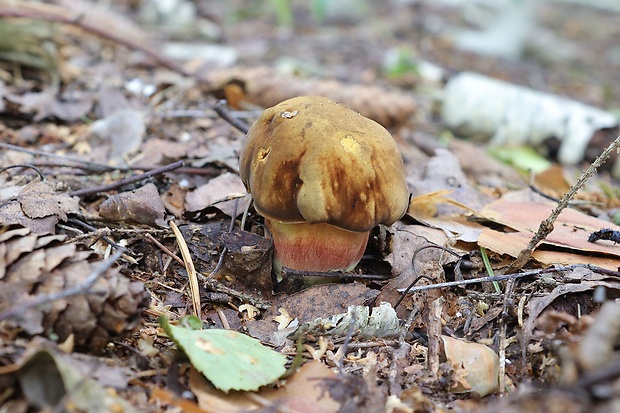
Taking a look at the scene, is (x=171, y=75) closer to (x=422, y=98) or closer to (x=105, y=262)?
(x=422, y=98)

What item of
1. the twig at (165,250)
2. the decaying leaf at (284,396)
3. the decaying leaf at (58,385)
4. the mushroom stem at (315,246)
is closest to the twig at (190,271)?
the twig at (165,250)

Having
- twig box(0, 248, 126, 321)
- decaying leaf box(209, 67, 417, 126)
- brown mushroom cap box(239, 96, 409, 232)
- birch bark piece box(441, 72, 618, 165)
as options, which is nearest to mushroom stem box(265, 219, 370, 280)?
brown mushroom cap box(239, 96, 409, 232)

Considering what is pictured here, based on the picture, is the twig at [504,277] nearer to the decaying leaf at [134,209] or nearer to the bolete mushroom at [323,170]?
the bolete mushroom at [323,170]

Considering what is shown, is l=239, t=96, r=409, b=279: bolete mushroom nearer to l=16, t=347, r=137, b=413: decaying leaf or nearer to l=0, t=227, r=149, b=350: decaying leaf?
l=0, t=227, r=149, b=350: decaying leaf

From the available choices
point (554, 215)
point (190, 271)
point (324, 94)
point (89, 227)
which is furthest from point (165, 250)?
point (324, 94)

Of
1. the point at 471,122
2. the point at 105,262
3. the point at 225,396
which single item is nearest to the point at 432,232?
the point at 225,396

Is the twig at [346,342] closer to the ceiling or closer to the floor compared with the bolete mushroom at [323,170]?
closer to the floor

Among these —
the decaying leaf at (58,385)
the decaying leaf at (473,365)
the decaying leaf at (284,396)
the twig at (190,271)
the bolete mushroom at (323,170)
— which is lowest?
the twig at (190,271)
